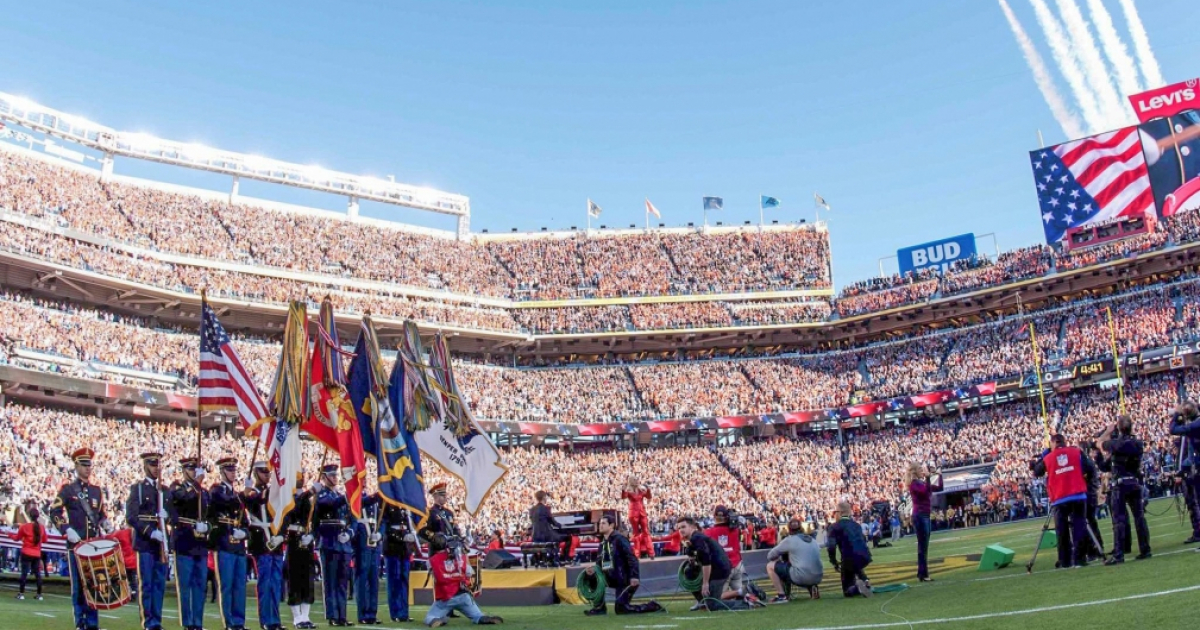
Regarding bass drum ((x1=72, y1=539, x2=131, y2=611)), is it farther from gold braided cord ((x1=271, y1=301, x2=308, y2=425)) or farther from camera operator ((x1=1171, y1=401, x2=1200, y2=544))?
camera operator ((x1=1171, y1=401, x2=1200, y2=544))

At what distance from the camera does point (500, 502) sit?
4366 centimetres

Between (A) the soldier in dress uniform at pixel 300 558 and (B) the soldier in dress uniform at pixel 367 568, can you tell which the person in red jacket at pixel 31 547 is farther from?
(A) the soldier in dress uniform at pixel 300 558

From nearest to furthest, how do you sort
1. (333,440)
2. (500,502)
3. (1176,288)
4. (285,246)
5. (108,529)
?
(108,529), (333,440), (500,502), (1176,288), (285,246)

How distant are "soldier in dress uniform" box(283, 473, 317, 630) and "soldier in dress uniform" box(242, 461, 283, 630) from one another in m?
0.19

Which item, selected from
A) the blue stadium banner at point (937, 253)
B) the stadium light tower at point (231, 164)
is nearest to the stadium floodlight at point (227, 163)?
the stadium light tower at point (231, 164)

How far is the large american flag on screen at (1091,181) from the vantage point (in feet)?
162

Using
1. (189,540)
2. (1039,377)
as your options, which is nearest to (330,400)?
(189,540)

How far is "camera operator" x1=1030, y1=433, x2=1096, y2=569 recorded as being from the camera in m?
13.7

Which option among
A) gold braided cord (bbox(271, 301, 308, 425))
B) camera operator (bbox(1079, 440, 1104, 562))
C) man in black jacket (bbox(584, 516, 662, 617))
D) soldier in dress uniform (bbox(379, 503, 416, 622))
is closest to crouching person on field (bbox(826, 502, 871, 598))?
man in black jacket (bbox(584, 516, 662, 617))

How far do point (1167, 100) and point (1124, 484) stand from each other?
4492 cm

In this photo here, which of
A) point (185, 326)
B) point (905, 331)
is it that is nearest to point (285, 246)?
point (185, 326)

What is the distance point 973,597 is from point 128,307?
42.0m

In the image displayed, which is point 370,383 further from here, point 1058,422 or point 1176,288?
point 1176,288

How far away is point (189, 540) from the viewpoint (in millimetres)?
11867
